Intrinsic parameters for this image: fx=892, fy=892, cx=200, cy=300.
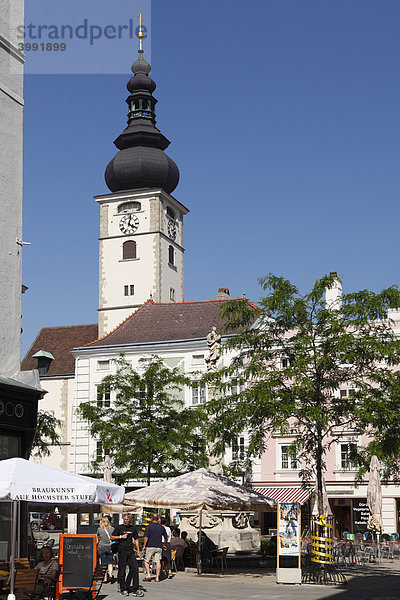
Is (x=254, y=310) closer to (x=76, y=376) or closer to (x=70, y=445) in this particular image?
(x=76, y=376)

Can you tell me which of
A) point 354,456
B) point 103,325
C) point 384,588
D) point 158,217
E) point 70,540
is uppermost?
point 158,217

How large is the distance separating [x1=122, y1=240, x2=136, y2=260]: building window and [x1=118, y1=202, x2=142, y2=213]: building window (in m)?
3.37

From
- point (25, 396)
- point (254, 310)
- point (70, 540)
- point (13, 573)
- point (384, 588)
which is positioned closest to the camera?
point (13, 573)

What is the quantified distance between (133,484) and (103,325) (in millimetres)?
23495

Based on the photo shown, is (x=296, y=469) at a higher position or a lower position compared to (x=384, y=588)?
higher

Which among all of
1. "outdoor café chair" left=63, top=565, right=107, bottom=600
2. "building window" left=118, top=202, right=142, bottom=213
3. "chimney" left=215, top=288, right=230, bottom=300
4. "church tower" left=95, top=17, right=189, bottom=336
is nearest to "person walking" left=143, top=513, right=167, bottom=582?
"outdoor café chair" left=63, top=565, right=107, bottom=600

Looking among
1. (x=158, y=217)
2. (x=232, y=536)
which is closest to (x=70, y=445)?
(x=158, y=217)

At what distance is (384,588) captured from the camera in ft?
62.2

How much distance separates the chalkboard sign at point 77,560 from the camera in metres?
16.2

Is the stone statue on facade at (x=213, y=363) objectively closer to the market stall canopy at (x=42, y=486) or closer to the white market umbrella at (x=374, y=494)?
the white market umbrella at (x=374, y=494)

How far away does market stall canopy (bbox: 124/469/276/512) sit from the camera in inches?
842

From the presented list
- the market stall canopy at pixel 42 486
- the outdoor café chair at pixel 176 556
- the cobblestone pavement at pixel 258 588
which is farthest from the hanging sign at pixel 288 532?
the market stall canopy at pixel 42 486

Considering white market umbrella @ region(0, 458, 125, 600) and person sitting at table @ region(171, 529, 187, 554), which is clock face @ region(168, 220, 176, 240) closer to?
person sitting at table @ region(171, 529, 187, 554)

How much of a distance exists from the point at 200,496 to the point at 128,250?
57787 millimetres
